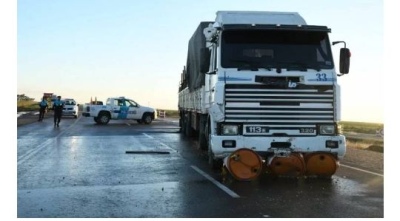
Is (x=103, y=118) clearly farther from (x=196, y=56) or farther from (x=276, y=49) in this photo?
→ (x=276, y=49)

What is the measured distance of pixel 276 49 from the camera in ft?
32.7

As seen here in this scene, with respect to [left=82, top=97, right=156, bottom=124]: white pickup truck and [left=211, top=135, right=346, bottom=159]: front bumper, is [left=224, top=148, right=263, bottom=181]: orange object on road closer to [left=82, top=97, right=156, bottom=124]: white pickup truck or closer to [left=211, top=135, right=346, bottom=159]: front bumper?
[left=211, top=135, right=346, bottom=159]: front bumper

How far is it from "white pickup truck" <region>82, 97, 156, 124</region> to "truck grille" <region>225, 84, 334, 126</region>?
24176 mm

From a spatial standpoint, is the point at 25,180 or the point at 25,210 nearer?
the point at 25,210

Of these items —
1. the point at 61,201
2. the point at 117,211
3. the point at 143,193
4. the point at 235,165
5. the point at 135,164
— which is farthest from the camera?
the point at 135,164

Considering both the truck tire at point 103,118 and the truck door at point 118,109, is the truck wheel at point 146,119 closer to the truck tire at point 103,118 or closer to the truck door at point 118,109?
the truck door at point 118,109

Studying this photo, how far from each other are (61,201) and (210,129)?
3.92 m

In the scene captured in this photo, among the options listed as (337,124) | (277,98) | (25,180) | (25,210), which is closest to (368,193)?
(337,124)

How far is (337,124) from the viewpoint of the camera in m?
9.77

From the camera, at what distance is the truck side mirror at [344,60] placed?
994 centimetres

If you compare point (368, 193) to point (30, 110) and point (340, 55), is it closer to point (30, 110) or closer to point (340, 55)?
point (340, 55)

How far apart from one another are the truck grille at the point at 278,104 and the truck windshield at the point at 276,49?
48 cm

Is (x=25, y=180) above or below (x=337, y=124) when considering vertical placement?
below

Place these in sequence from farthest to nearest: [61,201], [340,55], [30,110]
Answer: [30,110], [340,55], [61,201]
